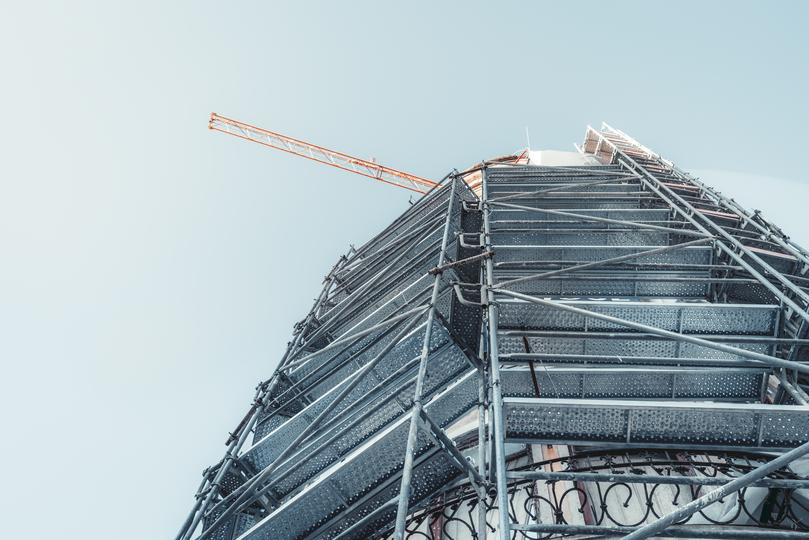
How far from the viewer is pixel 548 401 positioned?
455 cm

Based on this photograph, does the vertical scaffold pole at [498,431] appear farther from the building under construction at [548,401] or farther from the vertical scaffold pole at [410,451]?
the vertical scaffold pole at [410,451]

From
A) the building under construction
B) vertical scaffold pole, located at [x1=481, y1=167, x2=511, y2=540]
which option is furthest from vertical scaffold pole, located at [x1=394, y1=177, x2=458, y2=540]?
vertical scaffold pole, located at [x1=481, y1=167, x2=511, y2=540]

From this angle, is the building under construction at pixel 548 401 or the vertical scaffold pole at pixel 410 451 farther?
the building under construction at pixel 548 401

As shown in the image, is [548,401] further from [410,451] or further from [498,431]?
[410,451]

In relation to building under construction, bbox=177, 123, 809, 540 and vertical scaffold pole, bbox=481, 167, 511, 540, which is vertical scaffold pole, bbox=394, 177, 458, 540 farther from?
vertical scaffold pole, bbox=481, 167, 511, 540

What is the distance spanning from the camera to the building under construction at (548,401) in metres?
4.54

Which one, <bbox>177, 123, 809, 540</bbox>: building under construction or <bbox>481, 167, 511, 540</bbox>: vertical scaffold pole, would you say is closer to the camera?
<bbox>481, 167, 511, 540</bbox>: vertical scaffold pole

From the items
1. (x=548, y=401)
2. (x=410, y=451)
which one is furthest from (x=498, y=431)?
(x=548, y=401)

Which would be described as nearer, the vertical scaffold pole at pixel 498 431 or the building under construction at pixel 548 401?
the vertical scaffold pole at pixel 498 431

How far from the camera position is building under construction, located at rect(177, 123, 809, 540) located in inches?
179

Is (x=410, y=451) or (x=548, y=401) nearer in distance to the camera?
(x=410, y=451)

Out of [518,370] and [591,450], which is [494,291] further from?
[591,450]

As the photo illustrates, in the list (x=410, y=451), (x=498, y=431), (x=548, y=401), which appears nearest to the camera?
(x=410, y=451)

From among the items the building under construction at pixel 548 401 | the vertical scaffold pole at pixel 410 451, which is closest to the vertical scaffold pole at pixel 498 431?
the building under construction at pixel 548 401
